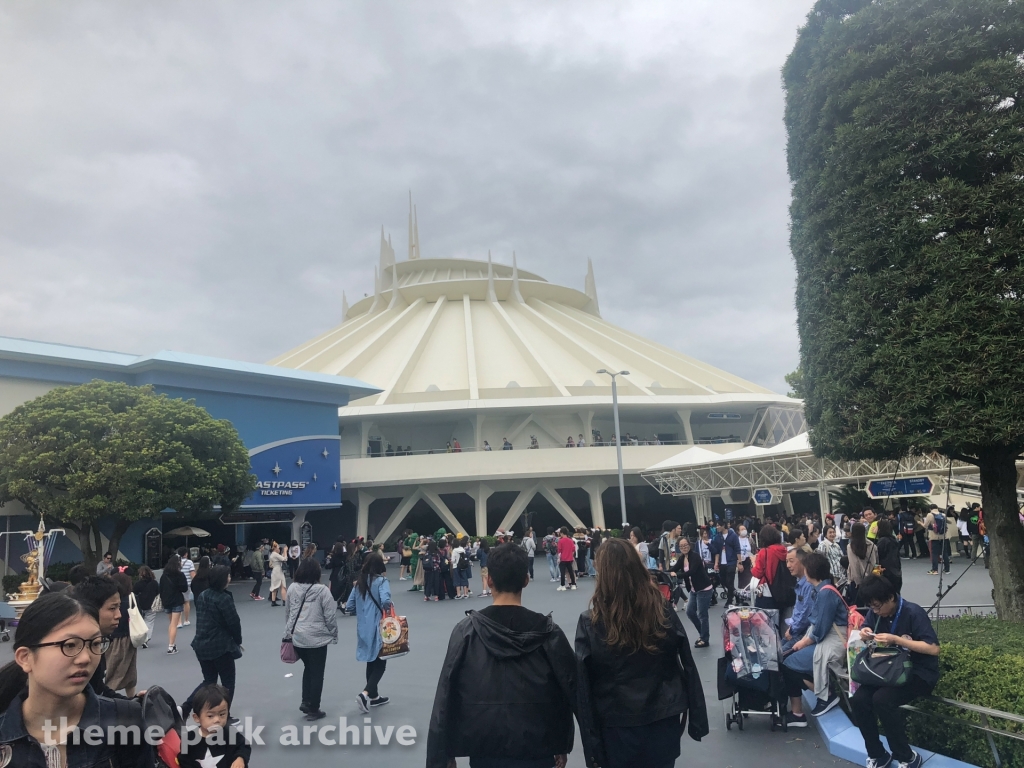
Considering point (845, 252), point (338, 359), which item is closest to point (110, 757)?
point (845, 252)

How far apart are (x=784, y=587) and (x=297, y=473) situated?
61.4 feet

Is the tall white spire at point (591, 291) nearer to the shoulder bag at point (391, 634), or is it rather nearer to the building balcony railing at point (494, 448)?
the building balcony railing at point (494, 448)

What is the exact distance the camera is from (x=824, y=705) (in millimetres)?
5438

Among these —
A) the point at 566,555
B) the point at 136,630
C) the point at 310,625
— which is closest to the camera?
the point at 136,630

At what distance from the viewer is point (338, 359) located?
33.9m

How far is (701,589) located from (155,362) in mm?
16546

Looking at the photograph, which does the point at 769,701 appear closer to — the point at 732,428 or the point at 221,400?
the point at 221,400

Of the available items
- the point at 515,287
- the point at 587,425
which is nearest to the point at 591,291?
the point at 515,287

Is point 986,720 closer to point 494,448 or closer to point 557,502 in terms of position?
point 557,502

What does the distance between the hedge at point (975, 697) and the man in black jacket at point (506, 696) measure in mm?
2984

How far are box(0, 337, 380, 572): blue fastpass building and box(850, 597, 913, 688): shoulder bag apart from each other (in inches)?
630

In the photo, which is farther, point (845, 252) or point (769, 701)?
point (845, 252)

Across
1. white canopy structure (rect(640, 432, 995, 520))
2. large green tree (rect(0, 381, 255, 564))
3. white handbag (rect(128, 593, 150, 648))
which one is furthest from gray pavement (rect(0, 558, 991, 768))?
white canopy structure (rect(640, 432, 995, 520))

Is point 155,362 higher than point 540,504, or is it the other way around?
point 155,362
